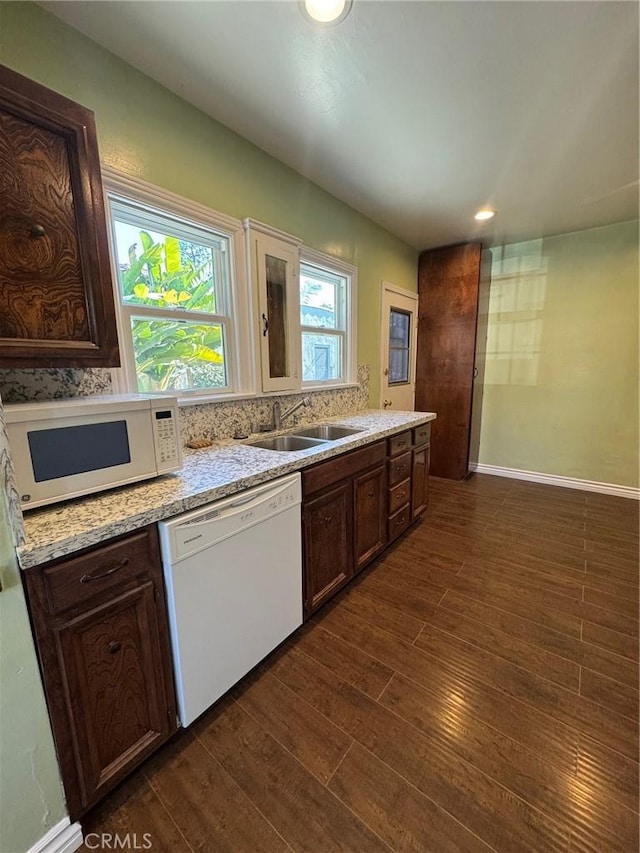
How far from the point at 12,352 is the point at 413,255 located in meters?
3.85

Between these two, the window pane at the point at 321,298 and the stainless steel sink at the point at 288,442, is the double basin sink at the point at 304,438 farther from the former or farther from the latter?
the window pane at the point at 321,298

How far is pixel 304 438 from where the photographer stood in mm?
2246

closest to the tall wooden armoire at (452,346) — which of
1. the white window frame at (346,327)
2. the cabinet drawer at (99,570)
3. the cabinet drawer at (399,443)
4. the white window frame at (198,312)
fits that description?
the white window frame at (346,327)

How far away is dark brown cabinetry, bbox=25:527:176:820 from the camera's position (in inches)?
36.5

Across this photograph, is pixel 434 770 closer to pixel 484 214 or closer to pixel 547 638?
pixel 547 638

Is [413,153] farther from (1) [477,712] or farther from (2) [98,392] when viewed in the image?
(1) [477,712]

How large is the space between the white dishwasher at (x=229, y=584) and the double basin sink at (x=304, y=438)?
61 centimetres

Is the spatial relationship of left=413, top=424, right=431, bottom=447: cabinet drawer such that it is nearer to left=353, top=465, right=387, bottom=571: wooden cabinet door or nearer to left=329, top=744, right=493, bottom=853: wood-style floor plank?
left=353, top=465, right=387, bottom=571: wooden cabinet door

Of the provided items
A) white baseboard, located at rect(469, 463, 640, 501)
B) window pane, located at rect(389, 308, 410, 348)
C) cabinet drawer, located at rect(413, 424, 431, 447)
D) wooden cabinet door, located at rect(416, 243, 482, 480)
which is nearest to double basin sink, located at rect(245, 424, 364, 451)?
cabinet drawer, located at rect(413, 424, 431, 447)

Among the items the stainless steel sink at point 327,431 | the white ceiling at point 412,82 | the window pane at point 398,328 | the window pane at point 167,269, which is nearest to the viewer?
the white ceiling at point 412,82

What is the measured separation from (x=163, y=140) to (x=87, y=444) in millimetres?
1522

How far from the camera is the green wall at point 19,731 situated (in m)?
0.85

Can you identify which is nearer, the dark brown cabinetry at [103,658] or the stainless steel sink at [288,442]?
the dark brown cabinetry at [103,658]

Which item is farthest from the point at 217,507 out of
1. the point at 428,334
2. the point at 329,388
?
the point at 428,334
